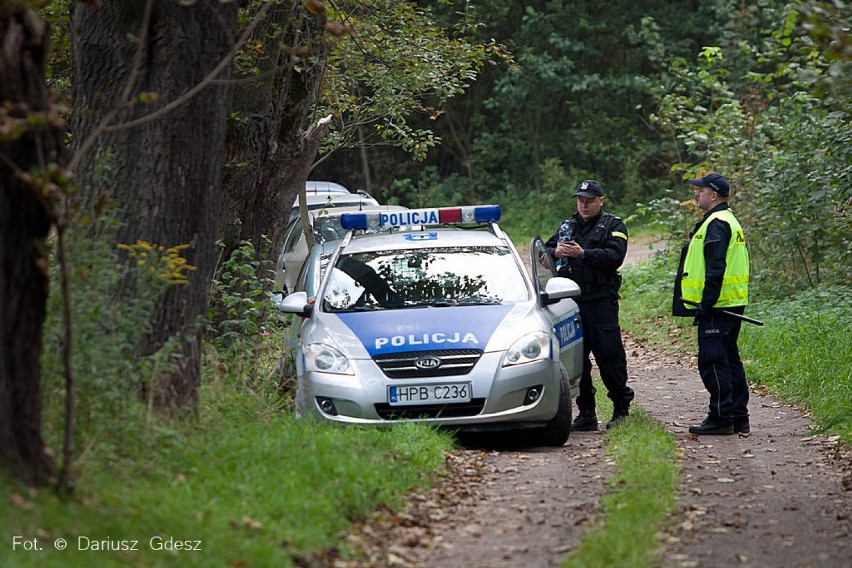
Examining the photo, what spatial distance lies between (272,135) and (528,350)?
4.48 meters

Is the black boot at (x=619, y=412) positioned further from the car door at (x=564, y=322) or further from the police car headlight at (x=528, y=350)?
the police car headlight at (x=528, y=350)

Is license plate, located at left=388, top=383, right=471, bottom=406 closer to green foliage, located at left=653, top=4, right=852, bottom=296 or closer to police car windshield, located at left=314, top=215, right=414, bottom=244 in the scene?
green foliage, located at left=653, top=4, right=852, bottom=296

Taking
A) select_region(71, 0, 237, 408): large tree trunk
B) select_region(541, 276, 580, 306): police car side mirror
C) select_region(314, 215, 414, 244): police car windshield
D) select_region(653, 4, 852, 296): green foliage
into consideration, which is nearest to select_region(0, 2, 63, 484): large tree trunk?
select_region(71, 0, 237, 408): large tree trunk

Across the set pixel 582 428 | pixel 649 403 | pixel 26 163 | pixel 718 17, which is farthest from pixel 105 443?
pixel 718 17

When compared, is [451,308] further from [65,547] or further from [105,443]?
[65,547]

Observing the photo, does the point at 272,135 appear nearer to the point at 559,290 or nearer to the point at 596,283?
the point at 596,283

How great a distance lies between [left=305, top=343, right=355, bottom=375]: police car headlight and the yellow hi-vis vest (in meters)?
Result: 2.92

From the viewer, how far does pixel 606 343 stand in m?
10.0

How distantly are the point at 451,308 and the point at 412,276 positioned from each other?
63 centimetres

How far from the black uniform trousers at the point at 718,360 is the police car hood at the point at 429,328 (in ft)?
5.00

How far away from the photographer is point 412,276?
9.68m

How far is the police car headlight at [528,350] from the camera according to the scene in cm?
869

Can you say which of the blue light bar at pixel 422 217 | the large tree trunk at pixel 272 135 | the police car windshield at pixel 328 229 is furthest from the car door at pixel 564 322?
the police car windshield at pixel 328 229

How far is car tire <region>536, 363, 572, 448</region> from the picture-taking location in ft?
29.4
